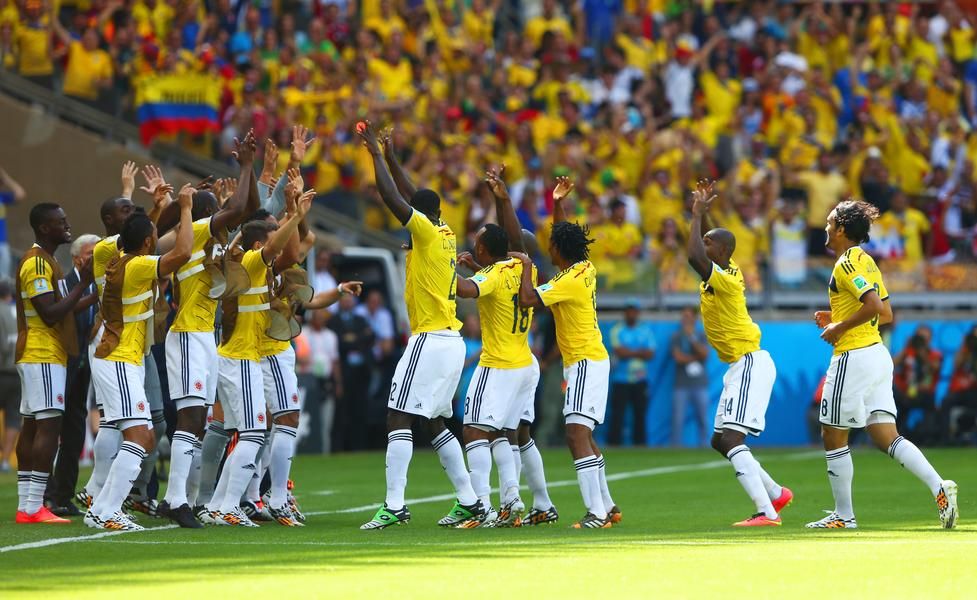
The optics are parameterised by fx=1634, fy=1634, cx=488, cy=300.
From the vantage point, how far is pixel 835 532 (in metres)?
11.9

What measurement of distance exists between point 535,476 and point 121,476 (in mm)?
3297

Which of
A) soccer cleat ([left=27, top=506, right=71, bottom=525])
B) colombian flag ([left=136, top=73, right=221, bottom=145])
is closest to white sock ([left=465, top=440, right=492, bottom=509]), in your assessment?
soccer cleat ([left=27, top=506, right=71, bottom=525])

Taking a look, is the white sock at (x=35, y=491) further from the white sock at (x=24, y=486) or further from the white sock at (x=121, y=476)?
the white sock at (x=121, y=476)

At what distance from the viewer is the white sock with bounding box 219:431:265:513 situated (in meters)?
12.6

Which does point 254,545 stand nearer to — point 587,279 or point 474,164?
point 587,279

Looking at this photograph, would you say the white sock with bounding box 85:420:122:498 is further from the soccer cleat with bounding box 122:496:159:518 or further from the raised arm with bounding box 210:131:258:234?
the raised arm with bounding box 210:131:258:234

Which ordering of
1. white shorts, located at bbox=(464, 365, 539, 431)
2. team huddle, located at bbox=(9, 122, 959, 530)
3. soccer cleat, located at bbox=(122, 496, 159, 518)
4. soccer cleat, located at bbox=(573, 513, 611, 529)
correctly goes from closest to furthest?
team huddle, located at bbox=(9, 122, 959, 530), soccer cleat, located at bbox=(573, 513, 611, 529), white shorts, located at bbox=(464, 365, 539, 431), soccer cleat, located at bbox=(122, 496, 159, 518)

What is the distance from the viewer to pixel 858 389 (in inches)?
480

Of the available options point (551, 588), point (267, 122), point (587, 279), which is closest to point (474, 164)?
point (267, 122)

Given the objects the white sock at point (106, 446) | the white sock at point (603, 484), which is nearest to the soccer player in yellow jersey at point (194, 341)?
the white sock at point (106, 446)

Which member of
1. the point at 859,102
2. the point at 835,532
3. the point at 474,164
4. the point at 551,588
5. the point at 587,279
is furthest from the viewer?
the point at 859,102

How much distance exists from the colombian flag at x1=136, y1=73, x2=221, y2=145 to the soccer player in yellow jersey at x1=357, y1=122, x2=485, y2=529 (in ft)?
42.2

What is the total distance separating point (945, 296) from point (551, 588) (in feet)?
59.3

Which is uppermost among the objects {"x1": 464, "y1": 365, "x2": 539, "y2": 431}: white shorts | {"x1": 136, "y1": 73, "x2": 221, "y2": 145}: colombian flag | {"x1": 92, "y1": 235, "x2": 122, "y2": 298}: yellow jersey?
{"x1": 136, "y1": 73, "x2": 221, "y2": 145}: colombian flag
